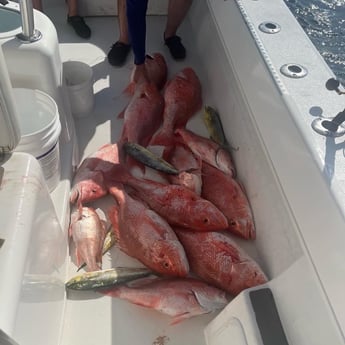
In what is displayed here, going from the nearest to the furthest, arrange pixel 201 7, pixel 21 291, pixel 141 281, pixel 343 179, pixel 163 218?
pixel 21 291 < pixel 343 179 < pixel 141 281 < pixel 163 218 < pixel 201 7

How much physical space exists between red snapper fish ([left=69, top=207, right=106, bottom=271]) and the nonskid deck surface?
52 millimetres

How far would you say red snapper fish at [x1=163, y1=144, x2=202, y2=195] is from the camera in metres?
1.86

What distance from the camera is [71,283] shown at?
1545mm

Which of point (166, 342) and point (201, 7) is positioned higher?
point (201, 7)

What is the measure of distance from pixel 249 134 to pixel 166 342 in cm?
92

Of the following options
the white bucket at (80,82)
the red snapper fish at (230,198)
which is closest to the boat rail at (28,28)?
the white bucket at (80,82)

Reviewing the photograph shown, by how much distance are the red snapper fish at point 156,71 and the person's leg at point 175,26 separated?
19 centimetres

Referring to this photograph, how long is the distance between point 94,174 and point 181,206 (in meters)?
0.42

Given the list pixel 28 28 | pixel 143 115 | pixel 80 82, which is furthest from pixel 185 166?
pixel 28 28

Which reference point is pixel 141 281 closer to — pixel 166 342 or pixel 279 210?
pixel 166 342

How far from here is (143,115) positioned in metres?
2.19

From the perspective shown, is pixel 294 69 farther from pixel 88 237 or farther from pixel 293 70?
pixel 88 237

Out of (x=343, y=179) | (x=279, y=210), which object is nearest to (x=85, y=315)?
(x=279, y=210)

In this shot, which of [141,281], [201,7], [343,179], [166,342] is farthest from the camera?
A: [201,7]
